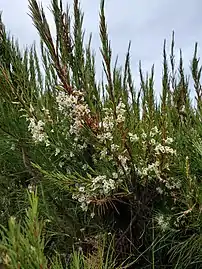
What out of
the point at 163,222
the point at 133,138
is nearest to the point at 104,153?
the point at 133,138

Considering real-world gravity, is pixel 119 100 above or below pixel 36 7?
below

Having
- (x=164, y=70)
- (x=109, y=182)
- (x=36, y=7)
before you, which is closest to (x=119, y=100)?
(x=164, y=70)

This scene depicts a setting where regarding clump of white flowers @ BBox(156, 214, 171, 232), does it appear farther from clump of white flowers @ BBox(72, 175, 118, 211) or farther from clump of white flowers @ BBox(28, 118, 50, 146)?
clump of white flowers @ BBox(28, 118, 50, 146)

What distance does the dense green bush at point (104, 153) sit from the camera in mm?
1492

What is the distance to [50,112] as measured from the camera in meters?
1.68

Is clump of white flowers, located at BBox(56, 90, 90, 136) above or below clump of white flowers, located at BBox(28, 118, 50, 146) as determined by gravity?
above

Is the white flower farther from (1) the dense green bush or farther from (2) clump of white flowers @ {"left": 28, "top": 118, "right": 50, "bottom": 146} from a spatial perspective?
(2) clump of white flowers @ {"left": 28, "top": 118, "right": 50, "bottom": 146}

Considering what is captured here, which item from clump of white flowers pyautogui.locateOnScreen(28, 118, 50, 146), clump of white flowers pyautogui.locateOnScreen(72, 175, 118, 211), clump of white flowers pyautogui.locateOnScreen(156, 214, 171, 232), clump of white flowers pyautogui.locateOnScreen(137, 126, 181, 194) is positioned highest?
clump of white flowers pyautogui.locateOnScreen(28, 118, 50, 146)

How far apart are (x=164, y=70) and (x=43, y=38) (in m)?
0.39

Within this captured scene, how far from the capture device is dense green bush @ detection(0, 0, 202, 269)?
1492 mm

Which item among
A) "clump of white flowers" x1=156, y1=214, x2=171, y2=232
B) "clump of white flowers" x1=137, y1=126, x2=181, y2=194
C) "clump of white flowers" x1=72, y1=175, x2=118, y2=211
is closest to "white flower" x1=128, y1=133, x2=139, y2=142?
"clump of white flowers" x1=137, y1=126, x2=181, y2=194

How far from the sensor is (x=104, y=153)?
4.93ft

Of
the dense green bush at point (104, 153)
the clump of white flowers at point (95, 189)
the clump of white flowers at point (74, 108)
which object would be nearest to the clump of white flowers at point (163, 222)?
the dense green bush at point (104, 153)

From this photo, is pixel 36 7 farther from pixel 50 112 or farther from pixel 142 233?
pixel 142 233
